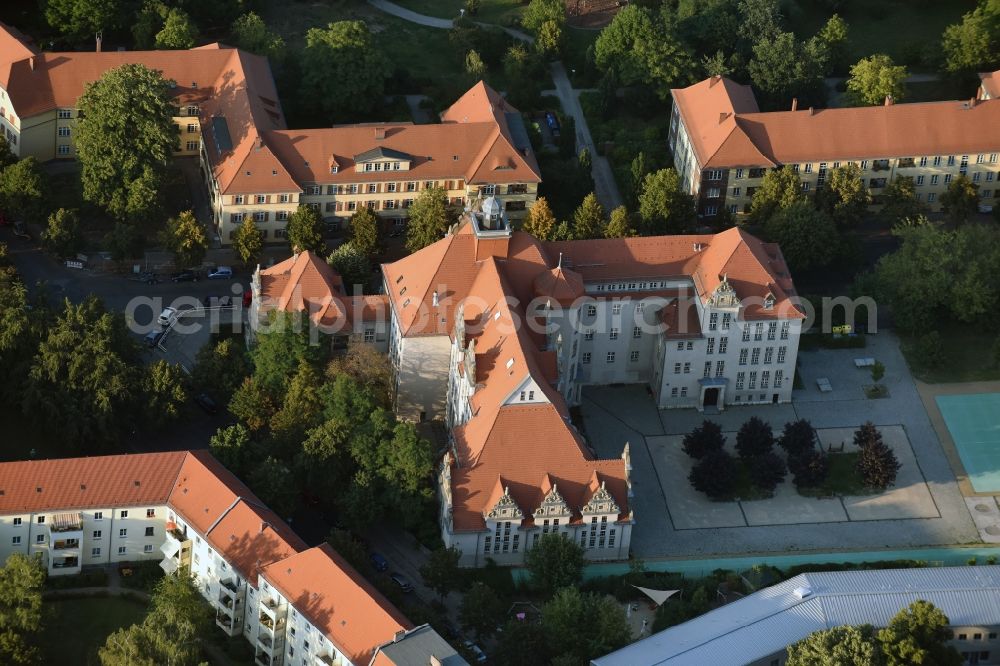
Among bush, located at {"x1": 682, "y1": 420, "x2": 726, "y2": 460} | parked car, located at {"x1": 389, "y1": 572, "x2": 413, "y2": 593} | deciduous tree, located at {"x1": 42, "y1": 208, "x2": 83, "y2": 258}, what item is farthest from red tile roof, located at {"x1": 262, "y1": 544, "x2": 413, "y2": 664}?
deciduous tree, located at {"x1": 42, "y1": 208, "x2": 83, "y2": 258}

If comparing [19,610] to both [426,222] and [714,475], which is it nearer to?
[714,475]

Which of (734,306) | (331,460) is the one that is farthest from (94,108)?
(734,306)

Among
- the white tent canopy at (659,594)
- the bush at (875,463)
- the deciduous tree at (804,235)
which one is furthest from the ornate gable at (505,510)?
the deciduous tree at (804,235)

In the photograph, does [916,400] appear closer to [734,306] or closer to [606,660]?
[734,306]

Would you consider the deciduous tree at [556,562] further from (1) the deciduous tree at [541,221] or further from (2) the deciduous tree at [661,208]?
(2) the deciduous tree at [661,208]

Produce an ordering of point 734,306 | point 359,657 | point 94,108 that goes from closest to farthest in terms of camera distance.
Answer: point 359,657
point 734,306
point 94,108

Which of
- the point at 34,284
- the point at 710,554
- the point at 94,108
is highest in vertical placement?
the point at 94,108
